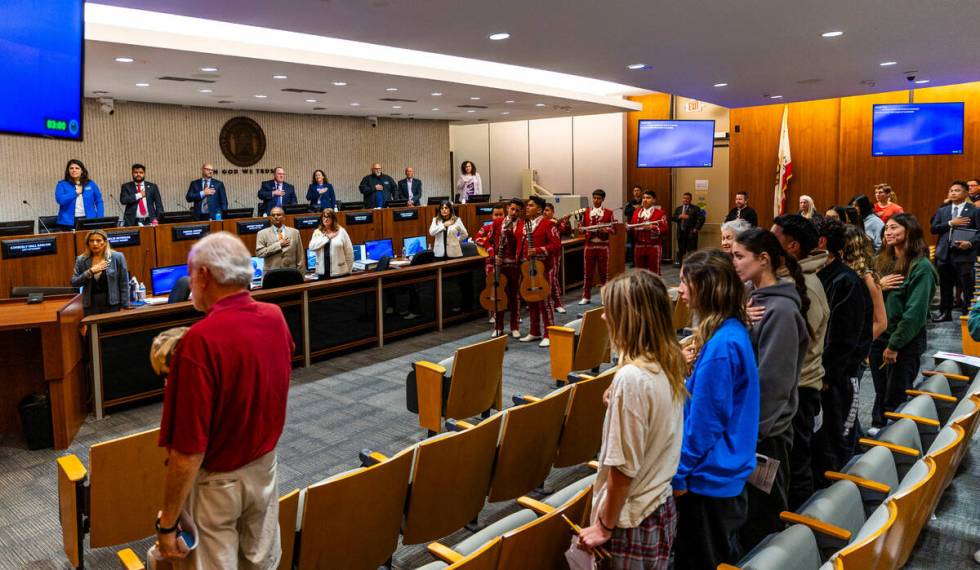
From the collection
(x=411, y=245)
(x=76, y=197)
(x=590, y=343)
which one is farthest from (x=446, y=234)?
(x=76, y=197)

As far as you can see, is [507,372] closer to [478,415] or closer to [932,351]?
[478,415]

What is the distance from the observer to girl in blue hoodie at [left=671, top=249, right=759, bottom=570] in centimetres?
221

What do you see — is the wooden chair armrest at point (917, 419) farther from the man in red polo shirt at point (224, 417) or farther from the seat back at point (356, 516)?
the man in red polo shirt at point (224, 417)

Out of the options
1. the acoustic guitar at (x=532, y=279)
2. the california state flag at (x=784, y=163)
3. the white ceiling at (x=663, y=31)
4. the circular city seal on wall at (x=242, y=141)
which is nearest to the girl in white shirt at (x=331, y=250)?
the acoustic guitar at (x=532, y=279)

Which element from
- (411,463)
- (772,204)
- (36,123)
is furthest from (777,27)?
(772,204)

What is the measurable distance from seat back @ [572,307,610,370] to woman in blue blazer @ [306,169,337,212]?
8.40 metres

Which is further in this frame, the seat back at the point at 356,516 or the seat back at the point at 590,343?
the seat back at the point at 590,343

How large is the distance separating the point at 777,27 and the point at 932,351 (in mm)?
3764

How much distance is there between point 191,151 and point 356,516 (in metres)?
12.3

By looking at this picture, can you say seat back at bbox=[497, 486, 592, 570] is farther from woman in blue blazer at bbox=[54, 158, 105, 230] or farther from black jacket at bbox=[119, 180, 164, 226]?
black jacket at bbox=[119, 180, 164, 226]

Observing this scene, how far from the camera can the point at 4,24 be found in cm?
250

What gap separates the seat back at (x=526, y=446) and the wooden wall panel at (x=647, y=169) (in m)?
12.4

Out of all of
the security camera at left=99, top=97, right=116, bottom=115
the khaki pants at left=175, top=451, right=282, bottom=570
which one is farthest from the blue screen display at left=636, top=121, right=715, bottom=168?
the khaki pants at left=175, top=451, right=282, bottom=570

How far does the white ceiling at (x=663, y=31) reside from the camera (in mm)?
5441
